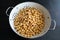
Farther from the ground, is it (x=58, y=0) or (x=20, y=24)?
(x=58, y=0)

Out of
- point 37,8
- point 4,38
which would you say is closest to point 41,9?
point 37,8

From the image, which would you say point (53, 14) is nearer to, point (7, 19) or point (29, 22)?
point (29, 22)

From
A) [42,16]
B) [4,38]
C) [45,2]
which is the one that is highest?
[45,2]

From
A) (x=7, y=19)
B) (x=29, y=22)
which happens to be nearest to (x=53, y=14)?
(x=29, y=22)

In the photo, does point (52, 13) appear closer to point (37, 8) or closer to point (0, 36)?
point (37, 8)
